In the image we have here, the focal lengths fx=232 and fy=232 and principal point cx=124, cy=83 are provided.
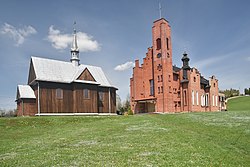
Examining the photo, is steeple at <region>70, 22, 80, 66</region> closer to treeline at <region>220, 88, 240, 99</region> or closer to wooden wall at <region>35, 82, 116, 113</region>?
wooden wall at <region>35, 82, 116, 113</region>

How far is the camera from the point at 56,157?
34.7 feet

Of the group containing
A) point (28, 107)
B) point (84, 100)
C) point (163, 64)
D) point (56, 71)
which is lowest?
point (28, 107)

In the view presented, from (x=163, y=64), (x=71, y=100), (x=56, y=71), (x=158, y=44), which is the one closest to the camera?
(x=71, y=100)

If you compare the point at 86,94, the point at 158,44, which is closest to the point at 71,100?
the point at 86,94

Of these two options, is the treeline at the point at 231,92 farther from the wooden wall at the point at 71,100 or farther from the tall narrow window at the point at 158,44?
the wooden wall at the point at 71,100

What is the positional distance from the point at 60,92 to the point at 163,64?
2021cm

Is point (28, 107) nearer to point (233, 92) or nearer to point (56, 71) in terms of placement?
point (56, 71)

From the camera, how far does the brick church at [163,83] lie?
4547cm

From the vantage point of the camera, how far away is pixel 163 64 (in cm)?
4553

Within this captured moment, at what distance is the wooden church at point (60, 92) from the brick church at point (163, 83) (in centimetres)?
778

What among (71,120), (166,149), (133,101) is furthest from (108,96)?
(166,149)

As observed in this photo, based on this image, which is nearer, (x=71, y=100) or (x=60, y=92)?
(x=60, y=92)

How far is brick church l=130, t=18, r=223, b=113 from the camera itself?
45469mm

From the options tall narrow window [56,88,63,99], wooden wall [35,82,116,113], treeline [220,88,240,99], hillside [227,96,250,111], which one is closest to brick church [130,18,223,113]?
wooden wall [35,82,116,113]
